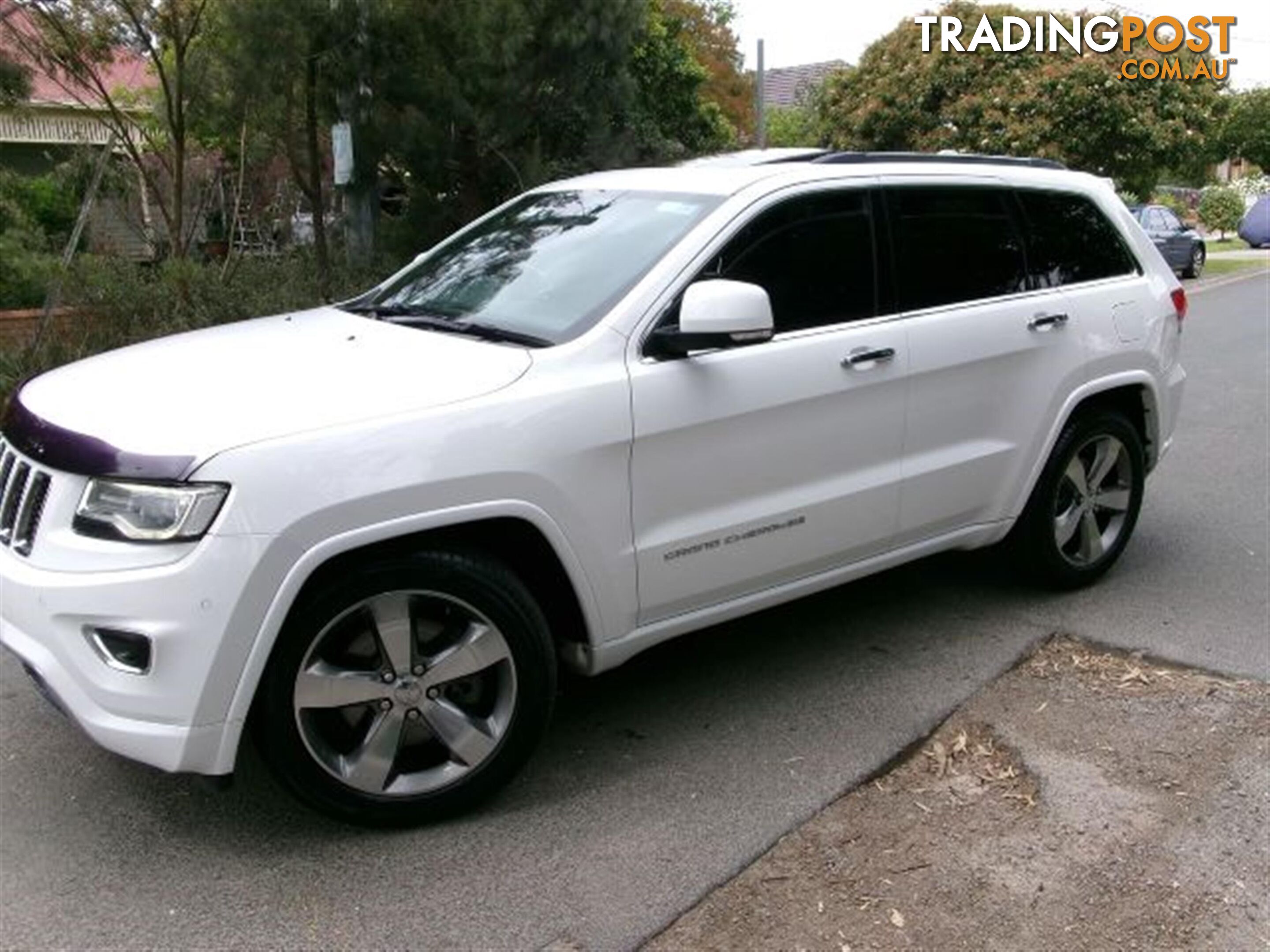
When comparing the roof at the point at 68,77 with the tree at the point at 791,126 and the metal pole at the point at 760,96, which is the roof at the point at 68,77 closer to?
the metal pole at the point at 760,96

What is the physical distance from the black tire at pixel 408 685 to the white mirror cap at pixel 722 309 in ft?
2.89

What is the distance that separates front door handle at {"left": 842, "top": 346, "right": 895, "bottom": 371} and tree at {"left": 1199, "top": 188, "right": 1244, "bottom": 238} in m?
42.9

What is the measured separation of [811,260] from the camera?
3883mm

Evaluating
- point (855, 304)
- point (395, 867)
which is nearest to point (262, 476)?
point (395, 867)

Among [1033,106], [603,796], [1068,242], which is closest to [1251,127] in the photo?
[1033,106]

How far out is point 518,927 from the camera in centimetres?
279

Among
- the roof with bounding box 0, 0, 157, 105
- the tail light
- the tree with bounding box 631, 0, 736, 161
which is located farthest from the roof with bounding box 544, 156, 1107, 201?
the tree with bounding box 631, 0, 736, 161

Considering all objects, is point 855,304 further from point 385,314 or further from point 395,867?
point 395,867

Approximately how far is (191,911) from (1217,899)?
2.53m

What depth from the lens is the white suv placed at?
2.77 metres

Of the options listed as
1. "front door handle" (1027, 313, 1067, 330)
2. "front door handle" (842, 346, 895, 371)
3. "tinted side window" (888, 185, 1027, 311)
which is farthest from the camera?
"front door handle" (1027, 313, 1067, 330)

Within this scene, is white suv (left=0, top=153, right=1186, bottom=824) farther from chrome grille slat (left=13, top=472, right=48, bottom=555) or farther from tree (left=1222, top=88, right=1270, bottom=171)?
tree (left=1222, top=88, right=1270, bottom=171)

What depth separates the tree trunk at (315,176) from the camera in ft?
30.7
